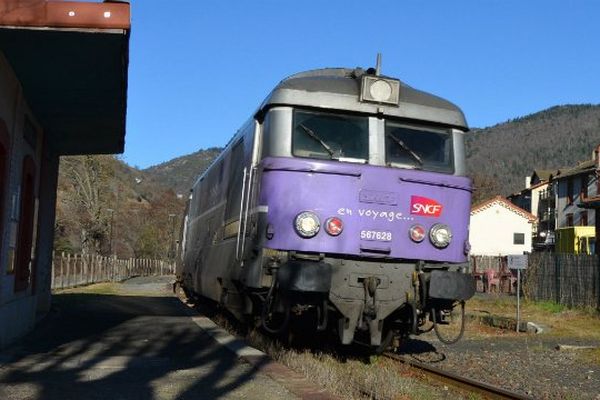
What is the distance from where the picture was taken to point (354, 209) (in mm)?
8289

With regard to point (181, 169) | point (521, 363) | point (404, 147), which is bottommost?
point (521, 363)

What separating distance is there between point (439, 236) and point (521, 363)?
386cm

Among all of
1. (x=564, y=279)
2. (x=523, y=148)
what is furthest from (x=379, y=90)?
(x=523, y=148)

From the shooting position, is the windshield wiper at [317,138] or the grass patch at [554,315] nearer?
the windshield wiper at [317,138]

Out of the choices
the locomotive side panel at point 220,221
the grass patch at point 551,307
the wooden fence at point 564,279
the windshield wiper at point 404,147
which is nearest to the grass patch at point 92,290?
the locomotive side panel at point 220,221

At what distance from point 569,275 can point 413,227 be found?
1672 cm

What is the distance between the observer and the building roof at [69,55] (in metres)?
6.95

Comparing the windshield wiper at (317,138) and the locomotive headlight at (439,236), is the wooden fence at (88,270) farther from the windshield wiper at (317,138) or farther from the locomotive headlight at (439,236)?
the locomotive headlight at (439,236)

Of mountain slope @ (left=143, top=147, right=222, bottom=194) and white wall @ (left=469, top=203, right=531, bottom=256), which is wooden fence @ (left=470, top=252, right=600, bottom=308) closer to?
Result: white wall @ (left=469, top=203, right=531, bottom=256)

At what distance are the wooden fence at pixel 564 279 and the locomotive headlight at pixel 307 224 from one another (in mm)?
13791

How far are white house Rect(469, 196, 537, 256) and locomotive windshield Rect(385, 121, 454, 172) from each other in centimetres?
5100

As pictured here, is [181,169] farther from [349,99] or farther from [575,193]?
[349,99]

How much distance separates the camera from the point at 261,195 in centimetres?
836

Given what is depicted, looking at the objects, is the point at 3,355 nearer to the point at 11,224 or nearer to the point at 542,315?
the point at 11,224
